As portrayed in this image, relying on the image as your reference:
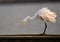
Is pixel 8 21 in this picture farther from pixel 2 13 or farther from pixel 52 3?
pixel 52 3

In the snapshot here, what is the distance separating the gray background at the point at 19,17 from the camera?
1.06m

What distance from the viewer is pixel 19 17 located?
1.09 metres

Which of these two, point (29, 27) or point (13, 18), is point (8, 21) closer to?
point (13, 18)

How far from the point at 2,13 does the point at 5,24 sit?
9 cm

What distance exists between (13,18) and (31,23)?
0.15m

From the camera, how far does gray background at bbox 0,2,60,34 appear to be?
1.06m
